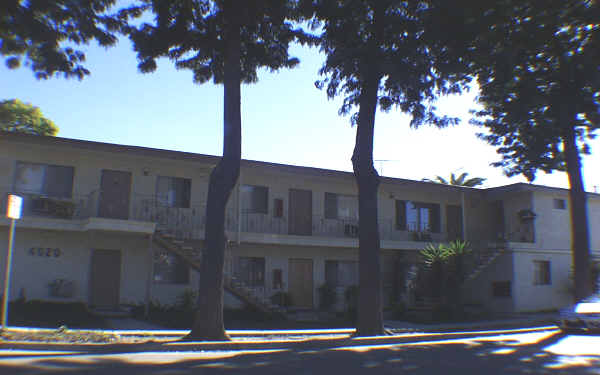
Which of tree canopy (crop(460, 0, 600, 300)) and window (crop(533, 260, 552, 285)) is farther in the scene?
window (crop(533, 260, 552, 285))

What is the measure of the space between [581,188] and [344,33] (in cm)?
1005

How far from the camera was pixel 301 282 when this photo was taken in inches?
911

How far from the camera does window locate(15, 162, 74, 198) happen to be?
1844 cm

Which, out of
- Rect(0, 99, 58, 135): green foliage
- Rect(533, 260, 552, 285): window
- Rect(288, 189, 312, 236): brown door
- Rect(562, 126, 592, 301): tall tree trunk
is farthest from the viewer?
Rect(0, 99, 58, 135): green foliage

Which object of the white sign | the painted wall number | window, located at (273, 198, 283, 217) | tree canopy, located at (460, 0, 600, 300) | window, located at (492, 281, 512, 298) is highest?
tree canopy, located at (460, 0, 600, 300)

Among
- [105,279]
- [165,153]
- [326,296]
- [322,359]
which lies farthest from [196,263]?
[322,359]

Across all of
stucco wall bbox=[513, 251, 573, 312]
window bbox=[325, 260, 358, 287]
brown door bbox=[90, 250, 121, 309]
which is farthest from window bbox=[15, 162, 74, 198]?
stucco wall bbox=[513, 251, 573, 312]

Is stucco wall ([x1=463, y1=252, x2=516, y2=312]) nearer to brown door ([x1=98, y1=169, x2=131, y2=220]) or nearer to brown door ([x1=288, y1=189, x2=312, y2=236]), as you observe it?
brown door ([x1=288, y1=189, x2=312, y2=236])

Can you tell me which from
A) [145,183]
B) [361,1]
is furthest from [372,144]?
[145,183]

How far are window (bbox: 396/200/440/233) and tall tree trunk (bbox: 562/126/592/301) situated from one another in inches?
328

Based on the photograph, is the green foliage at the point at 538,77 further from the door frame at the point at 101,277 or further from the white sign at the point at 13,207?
the door frame at the point at 101,277

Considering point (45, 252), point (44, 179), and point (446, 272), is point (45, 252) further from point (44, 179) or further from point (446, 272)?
point (446, 272)

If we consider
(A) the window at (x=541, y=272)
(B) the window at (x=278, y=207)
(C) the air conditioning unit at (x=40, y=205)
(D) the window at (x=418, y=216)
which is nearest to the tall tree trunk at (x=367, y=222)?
(B) the window at (x=278, y=207)

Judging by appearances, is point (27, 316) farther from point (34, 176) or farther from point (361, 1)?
point (361, 1)
